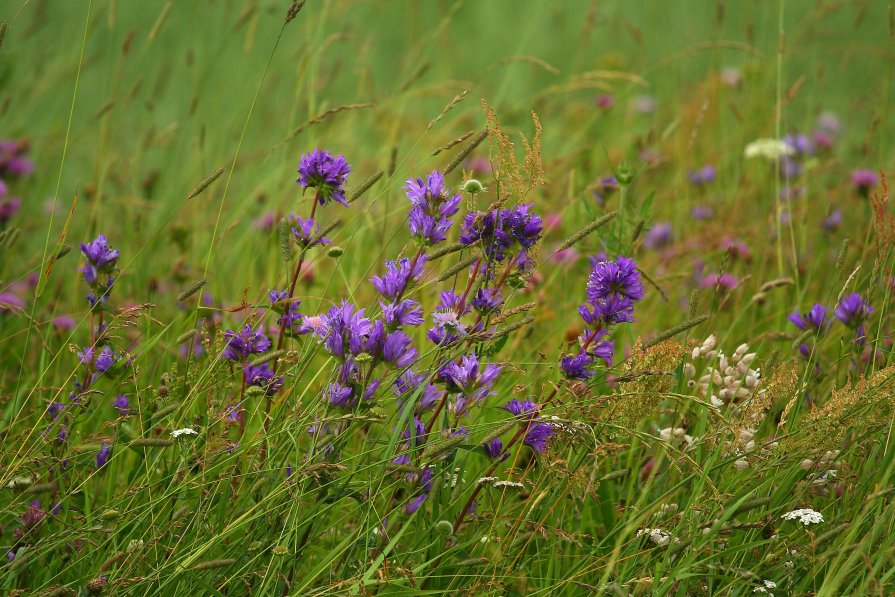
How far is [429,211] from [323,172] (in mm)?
244

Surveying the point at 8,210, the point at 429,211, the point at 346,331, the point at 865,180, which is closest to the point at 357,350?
the point at 346,331

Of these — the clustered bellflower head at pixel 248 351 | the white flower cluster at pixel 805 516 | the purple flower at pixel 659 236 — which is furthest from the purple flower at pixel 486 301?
the purple flower at pixel 659 236

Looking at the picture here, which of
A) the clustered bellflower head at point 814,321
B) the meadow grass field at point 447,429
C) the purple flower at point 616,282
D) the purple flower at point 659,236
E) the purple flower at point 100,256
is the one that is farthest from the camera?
the purple flower at point 659,236

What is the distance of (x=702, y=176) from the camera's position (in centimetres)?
390

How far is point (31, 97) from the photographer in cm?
384

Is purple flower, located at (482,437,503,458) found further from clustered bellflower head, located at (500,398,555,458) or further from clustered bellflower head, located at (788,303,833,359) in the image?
clustered bellflower head, located at (788,303,833,359)

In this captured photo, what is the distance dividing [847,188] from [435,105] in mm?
2598

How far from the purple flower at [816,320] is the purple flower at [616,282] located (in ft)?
1.60

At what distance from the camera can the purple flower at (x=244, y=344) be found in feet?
6.18

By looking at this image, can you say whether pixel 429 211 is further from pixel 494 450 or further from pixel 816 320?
pixel 816 320

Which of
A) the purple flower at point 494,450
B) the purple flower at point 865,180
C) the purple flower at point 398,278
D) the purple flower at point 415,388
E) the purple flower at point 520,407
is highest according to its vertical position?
the purple flower at point 865,180

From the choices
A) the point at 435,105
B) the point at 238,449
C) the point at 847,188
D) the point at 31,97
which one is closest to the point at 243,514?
the point at 238,449

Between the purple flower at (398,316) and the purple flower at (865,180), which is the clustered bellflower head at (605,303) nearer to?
the purple flower at (398,316)

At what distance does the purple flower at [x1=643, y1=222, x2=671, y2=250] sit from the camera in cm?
353
